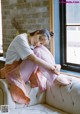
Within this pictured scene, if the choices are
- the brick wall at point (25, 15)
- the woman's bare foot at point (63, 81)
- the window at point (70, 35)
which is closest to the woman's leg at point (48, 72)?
the woman's bare foot at point (63, 81)

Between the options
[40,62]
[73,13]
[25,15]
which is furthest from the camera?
[25,15]

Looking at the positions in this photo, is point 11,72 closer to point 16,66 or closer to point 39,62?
point 16,66

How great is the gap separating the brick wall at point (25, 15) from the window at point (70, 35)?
0.80ft

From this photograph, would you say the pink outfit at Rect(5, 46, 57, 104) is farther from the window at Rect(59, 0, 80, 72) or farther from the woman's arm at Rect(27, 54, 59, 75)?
the window at Rect(59, 0, 80, 72)

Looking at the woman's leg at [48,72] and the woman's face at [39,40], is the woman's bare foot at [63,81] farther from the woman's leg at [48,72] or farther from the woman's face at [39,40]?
the woman's face at [39,40]

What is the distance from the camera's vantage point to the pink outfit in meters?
2.91

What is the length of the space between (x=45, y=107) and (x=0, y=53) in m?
2.08

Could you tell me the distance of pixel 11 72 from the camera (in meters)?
2.95

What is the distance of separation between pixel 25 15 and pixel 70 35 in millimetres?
806

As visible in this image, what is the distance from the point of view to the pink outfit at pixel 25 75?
9.54ft

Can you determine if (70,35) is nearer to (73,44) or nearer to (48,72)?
(73,44)

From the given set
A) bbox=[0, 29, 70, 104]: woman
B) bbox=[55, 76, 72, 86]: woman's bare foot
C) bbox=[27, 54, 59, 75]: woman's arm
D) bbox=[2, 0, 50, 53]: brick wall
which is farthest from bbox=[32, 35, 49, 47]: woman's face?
bbox=[2, 0, 50, 53]: brick wall

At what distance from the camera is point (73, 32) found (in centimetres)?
359

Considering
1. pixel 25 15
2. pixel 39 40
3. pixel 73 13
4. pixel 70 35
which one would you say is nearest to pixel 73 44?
pixel 70 35
